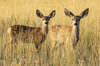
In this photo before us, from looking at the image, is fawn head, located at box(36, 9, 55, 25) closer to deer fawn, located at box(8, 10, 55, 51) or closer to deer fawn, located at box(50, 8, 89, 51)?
deer fawn, located at box(8, 10, 55, 51)

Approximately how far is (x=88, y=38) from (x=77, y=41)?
51cm

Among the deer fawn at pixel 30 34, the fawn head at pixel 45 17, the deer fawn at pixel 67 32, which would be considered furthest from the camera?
the fawn head at pixel 45 17

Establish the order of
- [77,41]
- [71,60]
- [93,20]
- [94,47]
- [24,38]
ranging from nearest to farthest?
[71,60]
[94,47]
[77,41]
[24,38]
[93,20]

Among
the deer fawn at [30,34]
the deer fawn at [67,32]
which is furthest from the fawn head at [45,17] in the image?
the deer fawn at [67,32]

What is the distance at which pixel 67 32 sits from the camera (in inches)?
272

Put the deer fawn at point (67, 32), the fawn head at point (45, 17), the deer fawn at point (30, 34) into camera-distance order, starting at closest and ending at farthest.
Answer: the deer fawn at point (67, 32) → the deer fawn at point (30, 34) → the fawn head at point (45, 17)

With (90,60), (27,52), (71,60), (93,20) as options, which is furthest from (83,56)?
(93,20)

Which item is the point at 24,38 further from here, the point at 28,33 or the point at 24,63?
the point at 24,63

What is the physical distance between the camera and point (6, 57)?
5328mm

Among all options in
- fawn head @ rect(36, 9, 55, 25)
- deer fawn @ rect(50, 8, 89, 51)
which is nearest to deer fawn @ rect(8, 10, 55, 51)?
fawn head @ rect(36, 9, 55, 25)

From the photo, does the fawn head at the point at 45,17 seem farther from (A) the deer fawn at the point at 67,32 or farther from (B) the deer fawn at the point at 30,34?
(A) the deer fawn at the point at 67,32

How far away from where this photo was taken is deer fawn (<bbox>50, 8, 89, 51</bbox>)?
657cm

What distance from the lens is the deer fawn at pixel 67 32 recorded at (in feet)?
21.6

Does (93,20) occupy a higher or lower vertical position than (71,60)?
higher
